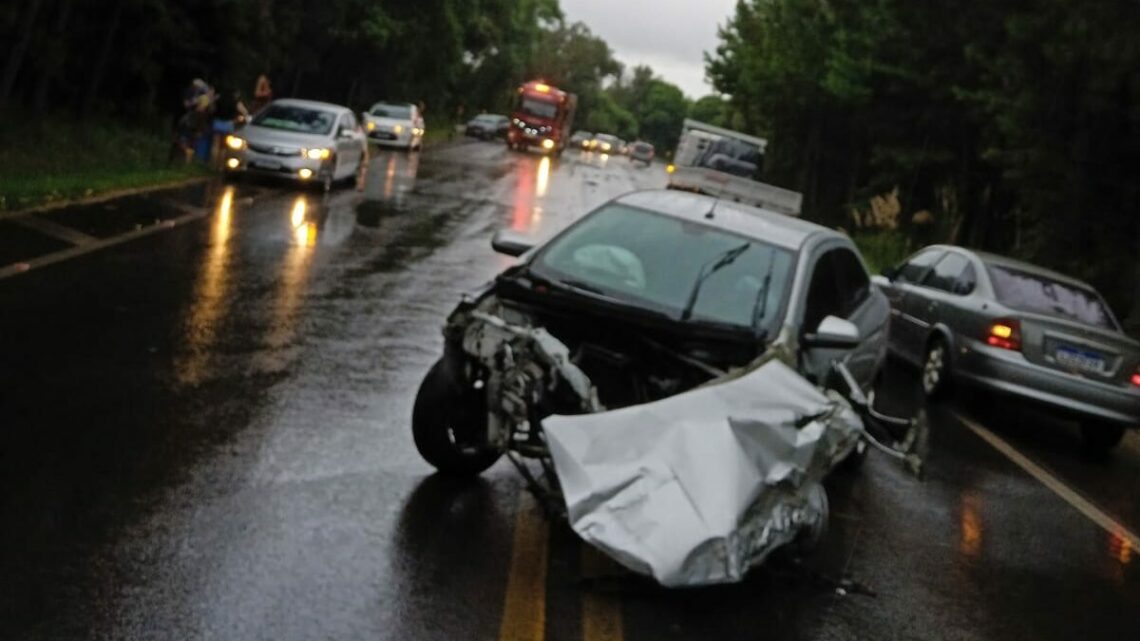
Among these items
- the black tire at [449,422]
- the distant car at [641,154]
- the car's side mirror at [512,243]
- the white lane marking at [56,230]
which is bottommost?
the distant car at [641,154]

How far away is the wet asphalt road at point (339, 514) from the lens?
5723mm

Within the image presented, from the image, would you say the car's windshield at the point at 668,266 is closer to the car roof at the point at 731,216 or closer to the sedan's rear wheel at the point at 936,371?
the car roof at the point at 731,216

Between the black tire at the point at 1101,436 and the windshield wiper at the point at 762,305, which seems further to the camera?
the black tire at the point at 1101,436

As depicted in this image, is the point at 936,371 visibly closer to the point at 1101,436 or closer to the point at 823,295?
the point at 1101,436

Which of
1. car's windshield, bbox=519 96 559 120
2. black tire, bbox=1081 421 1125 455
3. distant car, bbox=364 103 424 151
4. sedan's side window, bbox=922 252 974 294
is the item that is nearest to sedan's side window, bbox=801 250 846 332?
black tire, bbox=1081 421 1125 455

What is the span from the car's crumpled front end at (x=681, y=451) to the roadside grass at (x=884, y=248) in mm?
23429

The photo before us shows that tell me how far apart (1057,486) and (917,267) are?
5481 mm

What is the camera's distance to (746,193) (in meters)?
26.6

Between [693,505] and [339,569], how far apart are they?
1447mm

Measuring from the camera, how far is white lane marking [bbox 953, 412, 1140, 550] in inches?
375

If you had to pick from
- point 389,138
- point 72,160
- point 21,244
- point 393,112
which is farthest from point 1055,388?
point 393,112

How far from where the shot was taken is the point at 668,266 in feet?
26.7

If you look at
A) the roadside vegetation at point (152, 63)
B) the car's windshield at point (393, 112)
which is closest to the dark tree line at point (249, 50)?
the roadside vegetation at point (152, 63)

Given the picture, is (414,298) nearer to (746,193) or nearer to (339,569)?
(339,569)
